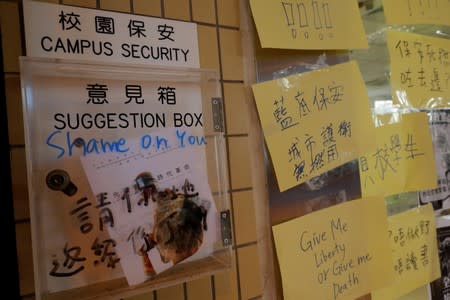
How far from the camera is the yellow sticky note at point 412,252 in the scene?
2.74ft

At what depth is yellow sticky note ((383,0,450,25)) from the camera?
0.86 meters

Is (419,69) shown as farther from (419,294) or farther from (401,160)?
(419,294)

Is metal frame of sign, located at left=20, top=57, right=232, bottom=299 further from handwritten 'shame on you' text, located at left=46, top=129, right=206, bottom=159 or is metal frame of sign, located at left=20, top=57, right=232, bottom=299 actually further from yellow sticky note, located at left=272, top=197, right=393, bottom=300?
yellow sticky note, located at left=272, top=197, right=393, bottom=300

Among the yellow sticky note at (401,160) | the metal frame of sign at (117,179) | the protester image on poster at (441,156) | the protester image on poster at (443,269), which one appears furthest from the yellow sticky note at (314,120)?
the protester image on poster at (443,269)

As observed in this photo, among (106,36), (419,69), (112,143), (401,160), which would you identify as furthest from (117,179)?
(419,69)

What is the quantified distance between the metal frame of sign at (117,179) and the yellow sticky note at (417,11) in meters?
0.55

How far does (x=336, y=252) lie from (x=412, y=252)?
256 mm

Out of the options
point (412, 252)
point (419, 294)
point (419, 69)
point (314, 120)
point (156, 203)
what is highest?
point (419, 69)

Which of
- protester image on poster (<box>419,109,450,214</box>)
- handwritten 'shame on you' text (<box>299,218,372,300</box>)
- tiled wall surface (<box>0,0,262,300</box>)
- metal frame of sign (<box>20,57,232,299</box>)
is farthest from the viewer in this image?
protester image on poster (<box>419,109,450,214</box>)

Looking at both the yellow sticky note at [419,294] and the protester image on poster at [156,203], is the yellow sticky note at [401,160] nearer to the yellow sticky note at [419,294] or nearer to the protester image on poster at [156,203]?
the yellow sticky note at [419,294]

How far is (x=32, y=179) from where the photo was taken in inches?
18.3

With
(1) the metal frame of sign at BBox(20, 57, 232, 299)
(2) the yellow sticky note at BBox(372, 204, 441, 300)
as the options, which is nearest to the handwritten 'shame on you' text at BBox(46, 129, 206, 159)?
(1) the metal frame of sign at BBox(20, 57, 232, 299)

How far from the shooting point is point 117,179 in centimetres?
52

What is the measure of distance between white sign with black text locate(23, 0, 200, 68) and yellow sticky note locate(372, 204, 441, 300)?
0.64 meters
